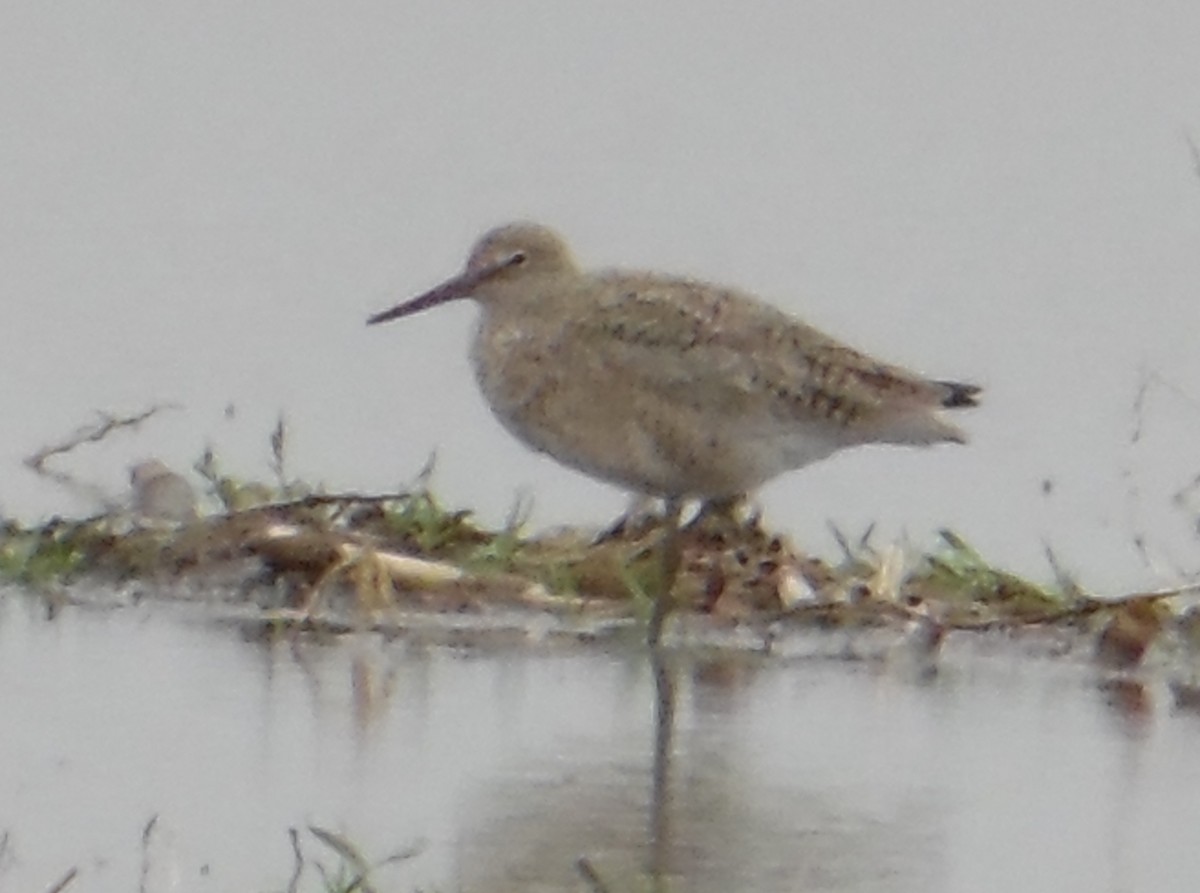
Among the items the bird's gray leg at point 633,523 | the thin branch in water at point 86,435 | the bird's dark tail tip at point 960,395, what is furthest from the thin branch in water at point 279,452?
the bird's dark tail tip at point 960,395

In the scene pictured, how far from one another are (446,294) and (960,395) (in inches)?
61.8

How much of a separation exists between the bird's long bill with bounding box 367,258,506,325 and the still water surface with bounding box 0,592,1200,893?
5.15 ft

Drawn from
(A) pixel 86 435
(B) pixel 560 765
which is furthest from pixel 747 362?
(B) pixel 560 765

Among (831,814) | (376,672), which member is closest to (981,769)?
(831,814)

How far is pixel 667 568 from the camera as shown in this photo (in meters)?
8.77

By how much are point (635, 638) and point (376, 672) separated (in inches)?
33.2

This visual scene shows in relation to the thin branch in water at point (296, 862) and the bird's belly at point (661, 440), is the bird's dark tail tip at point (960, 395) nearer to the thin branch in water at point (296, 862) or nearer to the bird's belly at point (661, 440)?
the bird's belly at point (661, 440)

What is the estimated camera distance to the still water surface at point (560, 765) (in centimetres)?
630

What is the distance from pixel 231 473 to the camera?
985 cm

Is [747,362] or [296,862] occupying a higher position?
[747,362]

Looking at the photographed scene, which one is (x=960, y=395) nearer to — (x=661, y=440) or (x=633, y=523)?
(x=661, y=440)

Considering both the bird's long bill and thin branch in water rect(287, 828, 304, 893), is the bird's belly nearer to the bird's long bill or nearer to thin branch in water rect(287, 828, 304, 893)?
the bird's long bill

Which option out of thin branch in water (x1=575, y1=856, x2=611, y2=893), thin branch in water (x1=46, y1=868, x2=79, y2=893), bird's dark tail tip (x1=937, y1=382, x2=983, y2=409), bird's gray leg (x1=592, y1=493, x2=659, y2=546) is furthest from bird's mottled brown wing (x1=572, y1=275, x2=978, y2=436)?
thin branch in water (x1=46, y1=868, x2=79, y2=893)

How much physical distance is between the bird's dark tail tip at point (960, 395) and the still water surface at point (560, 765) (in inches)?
30.9
